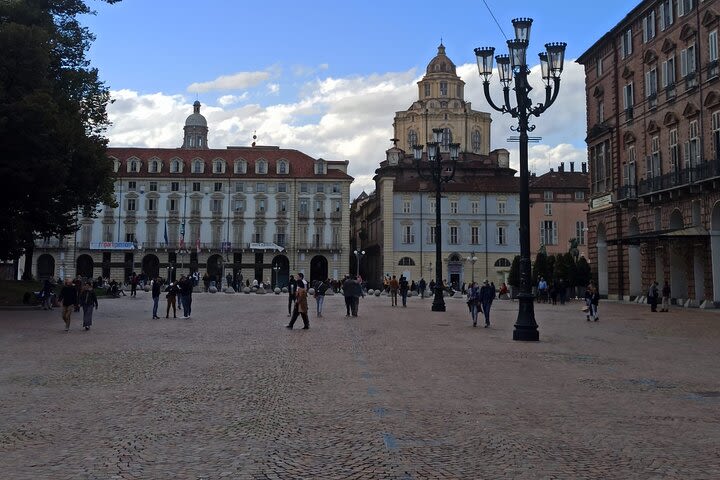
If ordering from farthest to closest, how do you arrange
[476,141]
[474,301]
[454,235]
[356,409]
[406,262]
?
1. [476,141]
2. [454,235]
3. [406,262]
4. [474,301]
5. [356,409]

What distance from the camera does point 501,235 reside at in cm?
8494

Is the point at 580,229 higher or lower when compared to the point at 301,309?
higher

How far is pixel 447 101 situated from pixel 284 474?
9721 cm

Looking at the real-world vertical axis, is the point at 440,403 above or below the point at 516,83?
below

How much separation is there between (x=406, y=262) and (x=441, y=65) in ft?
113

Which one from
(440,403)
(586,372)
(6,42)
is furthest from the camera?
(6,42)

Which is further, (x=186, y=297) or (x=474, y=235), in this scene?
(x=474, y=235)

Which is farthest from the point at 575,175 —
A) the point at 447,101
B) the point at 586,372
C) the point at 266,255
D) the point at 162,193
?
the point at 586,372

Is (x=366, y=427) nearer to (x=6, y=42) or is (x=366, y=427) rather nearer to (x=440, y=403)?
(x=440, y=403)

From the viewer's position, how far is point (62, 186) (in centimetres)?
3170

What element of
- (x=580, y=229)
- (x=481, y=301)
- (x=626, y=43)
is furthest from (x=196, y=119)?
(x=481, y=301)

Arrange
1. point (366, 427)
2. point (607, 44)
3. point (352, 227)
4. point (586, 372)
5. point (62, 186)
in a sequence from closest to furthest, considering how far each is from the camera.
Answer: point (366, 427) → point (586, 372) → point (62, 186) → point (607, 44) → point (352, 227)

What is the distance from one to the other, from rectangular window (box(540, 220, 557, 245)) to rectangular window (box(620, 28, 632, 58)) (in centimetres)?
4171

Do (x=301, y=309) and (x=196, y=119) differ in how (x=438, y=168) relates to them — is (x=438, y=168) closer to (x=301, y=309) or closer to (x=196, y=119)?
(x=301, y=309)
